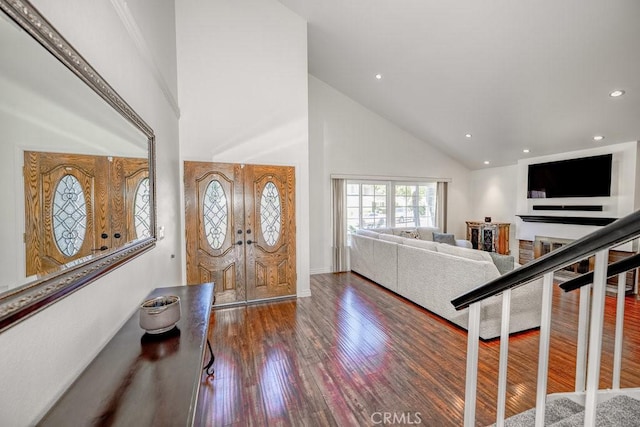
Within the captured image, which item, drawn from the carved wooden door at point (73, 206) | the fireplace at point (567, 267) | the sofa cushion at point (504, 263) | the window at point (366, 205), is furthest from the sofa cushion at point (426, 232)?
the carved wooden door at point (73, 206)

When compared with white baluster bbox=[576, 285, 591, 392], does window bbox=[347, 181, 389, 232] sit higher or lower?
higher

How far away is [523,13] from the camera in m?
2.99

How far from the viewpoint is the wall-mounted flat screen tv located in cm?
453

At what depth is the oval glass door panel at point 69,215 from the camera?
3.03 ft

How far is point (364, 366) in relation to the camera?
247 cm

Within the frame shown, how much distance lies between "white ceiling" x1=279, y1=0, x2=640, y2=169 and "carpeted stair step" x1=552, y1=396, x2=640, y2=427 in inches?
137

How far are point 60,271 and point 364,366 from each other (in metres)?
2.33

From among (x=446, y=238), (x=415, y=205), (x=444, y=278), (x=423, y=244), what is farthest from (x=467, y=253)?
(x=415, y=205)

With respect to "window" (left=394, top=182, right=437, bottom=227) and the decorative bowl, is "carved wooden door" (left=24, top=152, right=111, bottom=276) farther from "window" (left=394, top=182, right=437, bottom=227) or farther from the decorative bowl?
"window" (left=394, top=182, right=437, bottom=227)

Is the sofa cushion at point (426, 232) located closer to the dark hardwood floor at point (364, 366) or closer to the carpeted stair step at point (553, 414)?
the dark hardwood floor at point (364, 366)

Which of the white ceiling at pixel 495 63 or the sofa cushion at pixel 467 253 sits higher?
the white ceiling at pixel 495 63

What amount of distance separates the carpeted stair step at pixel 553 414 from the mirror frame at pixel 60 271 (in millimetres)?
1903

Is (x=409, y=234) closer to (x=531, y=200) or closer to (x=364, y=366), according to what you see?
(x=531, y=200)

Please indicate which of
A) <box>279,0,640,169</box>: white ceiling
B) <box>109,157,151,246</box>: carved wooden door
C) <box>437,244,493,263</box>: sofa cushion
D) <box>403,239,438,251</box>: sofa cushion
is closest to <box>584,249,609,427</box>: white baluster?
<box>109,157,151,246</box>: carved wooden door
